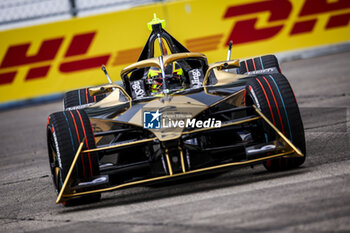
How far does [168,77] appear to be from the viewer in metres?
7.87

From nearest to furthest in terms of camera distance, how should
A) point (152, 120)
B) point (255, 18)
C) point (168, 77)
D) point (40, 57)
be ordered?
1. point (152, 120)
2. point (168, 77)
3. point (40, 57)
4. point (255, 18)

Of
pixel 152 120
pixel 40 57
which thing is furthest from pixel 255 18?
pixel 152 120

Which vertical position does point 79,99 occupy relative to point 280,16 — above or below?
below

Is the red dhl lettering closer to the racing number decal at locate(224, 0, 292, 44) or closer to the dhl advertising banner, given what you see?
the dhl advertising banner

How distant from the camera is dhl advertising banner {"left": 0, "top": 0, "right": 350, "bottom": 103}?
18938 millimetres

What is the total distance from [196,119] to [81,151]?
1.09 metres

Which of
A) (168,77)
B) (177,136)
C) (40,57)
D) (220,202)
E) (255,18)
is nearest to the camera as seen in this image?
(220,202)

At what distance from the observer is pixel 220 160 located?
591cm

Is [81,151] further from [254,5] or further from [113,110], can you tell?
[254,5]

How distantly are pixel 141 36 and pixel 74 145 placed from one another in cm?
1341

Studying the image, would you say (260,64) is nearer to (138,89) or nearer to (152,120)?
(138,89)

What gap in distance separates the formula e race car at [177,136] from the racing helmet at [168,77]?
850 mm

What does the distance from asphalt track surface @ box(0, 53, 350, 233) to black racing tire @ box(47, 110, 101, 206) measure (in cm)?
31

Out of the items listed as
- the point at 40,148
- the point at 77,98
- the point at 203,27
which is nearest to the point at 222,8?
the point at 203,27
